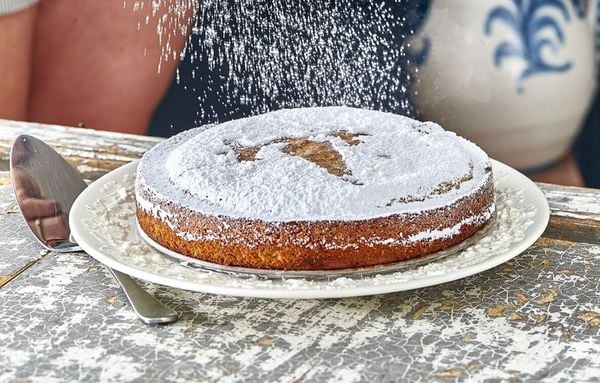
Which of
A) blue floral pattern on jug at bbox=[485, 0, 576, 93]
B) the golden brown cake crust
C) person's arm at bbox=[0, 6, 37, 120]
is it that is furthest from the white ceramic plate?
person's arm at bbox=[0, 6, 37, 120]

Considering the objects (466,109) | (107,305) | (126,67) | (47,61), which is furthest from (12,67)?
(107,305)

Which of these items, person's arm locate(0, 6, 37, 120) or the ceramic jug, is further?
person's arm locate(0, 6, 37, 120)

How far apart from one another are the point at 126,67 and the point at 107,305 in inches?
43.2

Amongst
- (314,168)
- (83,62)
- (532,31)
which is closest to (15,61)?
(83,62)

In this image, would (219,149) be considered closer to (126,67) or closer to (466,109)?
(466,109)

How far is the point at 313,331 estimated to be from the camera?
83 cm

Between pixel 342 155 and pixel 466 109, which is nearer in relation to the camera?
pixel 342 155

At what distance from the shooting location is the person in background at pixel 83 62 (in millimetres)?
1850

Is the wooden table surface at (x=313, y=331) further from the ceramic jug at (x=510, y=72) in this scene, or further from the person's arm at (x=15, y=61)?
the person's arm at (x=15, y=61)

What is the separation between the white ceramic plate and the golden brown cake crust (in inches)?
0.9

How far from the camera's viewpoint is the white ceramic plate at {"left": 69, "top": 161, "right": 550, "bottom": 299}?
0.81 metres

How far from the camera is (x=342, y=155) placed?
3.23 feet

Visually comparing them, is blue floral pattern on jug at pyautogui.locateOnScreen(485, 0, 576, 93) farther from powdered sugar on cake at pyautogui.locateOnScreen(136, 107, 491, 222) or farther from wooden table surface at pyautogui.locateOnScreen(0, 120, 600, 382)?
wooden table surface at pyautogui.locateOnScreen(0, 120, 600, 382)

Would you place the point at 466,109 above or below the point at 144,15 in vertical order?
below
